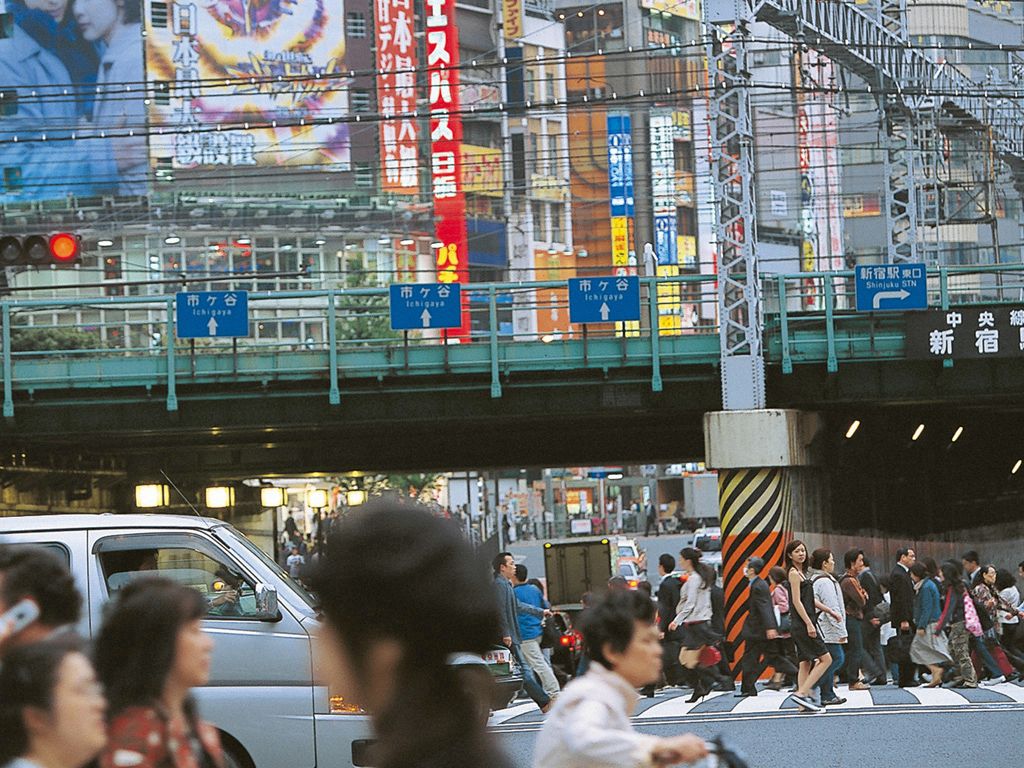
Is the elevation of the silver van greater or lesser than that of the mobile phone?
lesser

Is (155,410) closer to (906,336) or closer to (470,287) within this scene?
(470,287)

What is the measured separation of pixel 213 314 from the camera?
33438 millimetres

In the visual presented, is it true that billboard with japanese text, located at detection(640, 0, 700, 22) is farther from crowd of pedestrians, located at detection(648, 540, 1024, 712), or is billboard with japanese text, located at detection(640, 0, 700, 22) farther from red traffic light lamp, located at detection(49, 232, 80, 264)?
red traffic light lamp, located at detection(49, 232, 80, 264)

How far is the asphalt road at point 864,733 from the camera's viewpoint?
13797 millimetres

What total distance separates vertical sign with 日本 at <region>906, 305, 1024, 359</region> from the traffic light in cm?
1437

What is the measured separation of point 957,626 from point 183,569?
11557 mm

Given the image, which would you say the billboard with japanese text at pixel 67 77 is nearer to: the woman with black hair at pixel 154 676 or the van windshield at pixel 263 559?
the van windshield at pixel 263 559

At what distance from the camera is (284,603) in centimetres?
1118

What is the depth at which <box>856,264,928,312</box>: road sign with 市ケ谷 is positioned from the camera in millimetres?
30047

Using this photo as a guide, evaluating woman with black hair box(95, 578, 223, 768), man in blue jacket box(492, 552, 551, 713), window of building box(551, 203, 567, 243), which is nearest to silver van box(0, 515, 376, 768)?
woman with black hair box(95, 578, 223, 768)

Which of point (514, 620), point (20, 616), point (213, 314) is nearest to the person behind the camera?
point (20, 616)

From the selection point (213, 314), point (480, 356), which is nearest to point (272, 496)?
point (213, 314)

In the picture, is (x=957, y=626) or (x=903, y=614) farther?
(x=903, y=614)

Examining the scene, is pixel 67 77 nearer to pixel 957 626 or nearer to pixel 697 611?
pixel 697 611
